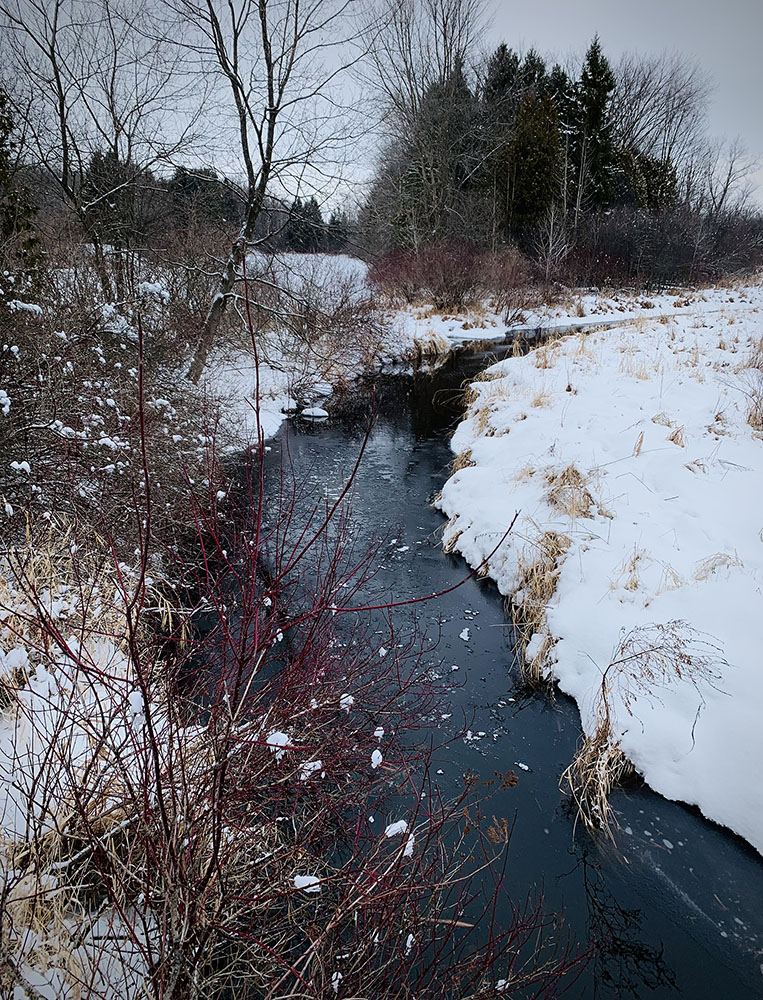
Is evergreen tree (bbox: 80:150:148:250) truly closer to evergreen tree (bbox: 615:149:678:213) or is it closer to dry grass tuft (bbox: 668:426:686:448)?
dry grass tuft (bbox: 668:426:686:448)

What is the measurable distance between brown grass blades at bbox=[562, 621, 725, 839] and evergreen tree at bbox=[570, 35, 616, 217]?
1034 inches

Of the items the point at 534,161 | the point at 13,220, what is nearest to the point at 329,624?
the point at 13,220

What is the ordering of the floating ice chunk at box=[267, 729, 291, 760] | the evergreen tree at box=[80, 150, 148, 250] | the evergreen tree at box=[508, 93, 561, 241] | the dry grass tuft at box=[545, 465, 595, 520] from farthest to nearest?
the evergreen tree at box=[508, 93, 561, 241] → the evergreen tree at box=[80, 150, 148, 250] → the dry grass tuft at box=[545, 465, 595, 520] → the floating ice chunk at box=[267, 729, 291, 760]

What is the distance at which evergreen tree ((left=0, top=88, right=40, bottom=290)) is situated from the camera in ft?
14.0

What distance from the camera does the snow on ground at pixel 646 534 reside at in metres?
3.07

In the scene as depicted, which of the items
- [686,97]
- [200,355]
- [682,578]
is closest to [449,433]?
[200,355]

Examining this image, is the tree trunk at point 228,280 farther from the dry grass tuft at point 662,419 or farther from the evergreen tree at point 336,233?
the dry grass tuft at point 662,419

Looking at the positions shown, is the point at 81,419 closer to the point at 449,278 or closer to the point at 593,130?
the point at 449,278

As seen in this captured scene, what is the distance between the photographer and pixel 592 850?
2705mm

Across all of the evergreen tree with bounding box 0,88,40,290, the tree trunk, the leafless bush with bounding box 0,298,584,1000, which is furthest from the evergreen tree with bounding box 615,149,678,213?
the leafless bush with bounding box 0,298,584,1000

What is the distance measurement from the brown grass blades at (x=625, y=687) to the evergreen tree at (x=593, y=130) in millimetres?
26262

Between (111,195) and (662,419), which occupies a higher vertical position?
(111,195)

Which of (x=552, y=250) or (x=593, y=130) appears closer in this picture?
(x=552, y=250)

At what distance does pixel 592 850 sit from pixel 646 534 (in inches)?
102
